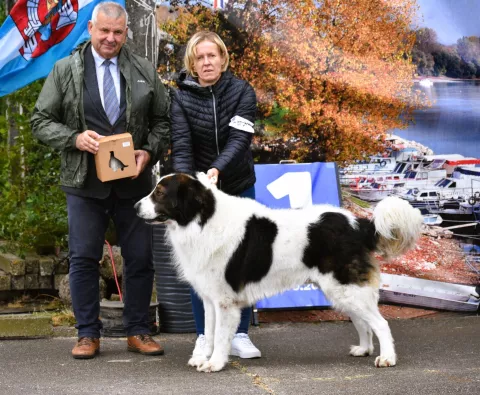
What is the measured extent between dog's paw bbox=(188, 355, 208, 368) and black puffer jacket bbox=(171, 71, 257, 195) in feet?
3.66

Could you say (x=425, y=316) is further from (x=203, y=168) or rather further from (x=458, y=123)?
(x=203, y=168)

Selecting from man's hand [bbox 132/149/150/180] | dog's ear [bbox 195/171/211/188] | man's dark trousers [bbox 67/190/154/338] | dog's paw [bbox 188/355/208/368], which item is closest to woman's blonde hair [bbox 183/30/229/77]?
man's hand [bbox 132/149/150/180]

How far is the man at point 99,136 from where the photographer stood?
5.07 metres

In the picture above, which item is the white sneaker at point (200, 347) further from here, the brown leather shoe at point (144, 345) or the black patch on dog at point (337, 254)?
the black patch on dog at point (337, 254)

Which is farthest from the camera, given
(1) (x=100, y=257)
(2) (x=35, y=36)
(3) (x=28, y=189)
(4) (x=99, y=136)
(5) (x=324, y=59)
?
(3) (x=28, y=189)

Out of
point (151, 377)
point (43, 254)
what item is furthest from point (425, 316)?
point (43, 254)

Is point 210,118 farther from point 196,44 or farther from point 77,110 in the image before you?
point 77,110

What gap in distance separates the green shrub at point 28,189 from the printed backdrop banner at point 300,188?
1.89 metres

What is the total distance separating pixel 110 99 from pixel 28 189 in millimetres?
2535

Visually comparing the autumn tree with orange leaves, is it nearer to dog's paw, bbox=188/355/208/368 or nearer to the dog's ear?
the dog's ear

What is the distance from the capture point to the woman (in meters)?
5.06

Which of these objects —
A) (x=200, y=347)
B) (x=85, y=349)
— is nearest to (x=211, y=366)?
(x=200, y=347)

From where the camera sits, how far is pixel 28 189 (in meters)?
7.36

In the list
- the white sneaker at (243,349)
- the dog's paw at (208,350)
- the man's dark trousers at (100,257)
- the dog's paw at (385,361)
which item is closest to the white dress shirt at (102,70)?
the man's dark trousers at (100,257)
